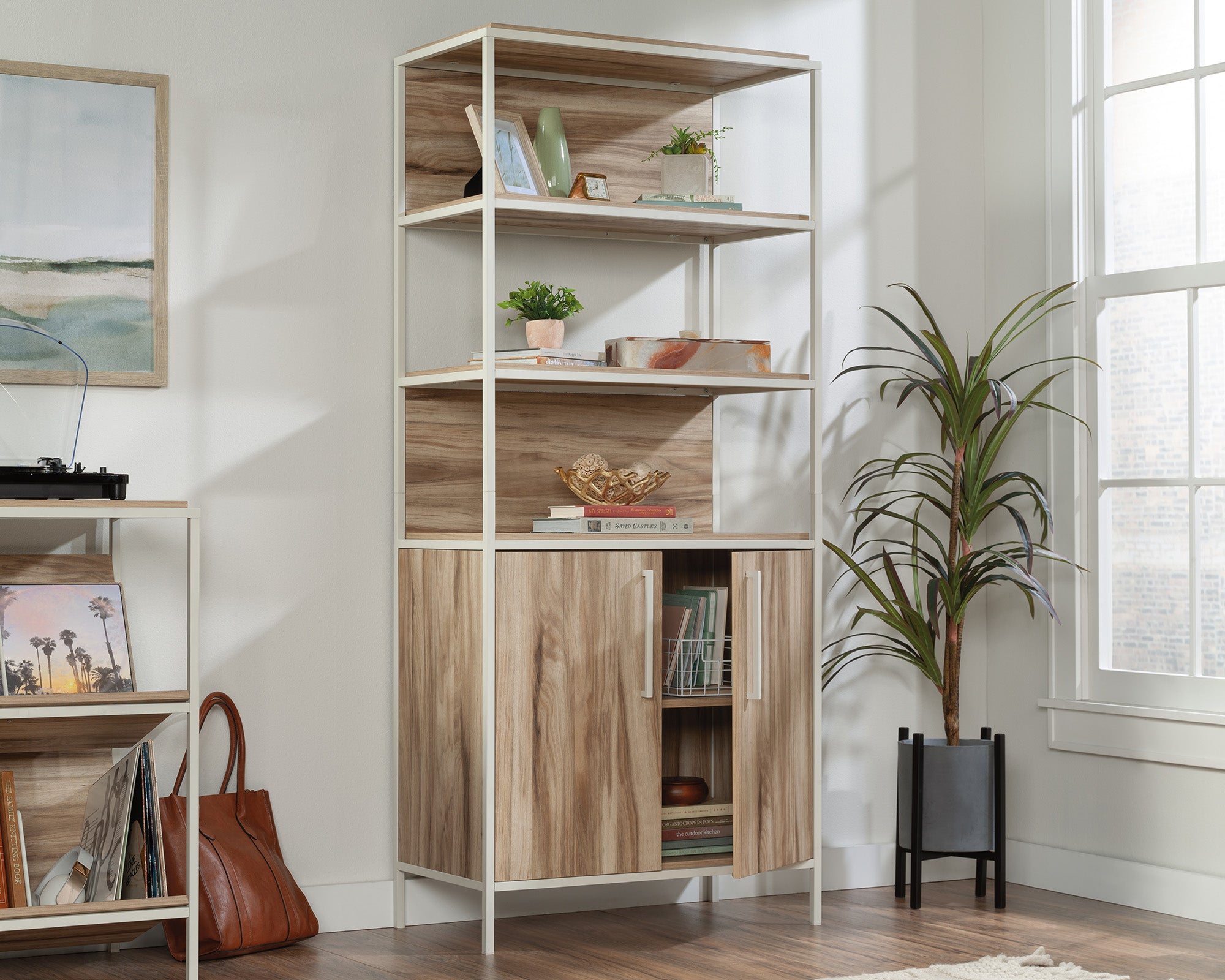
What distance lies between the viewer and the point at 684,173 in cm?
360

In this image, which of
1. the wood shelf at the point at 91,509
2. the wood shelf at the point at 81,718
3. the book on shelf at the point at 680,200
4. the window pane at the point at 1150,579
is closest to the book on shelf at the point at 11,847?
the wood shelf at the point at 81,718

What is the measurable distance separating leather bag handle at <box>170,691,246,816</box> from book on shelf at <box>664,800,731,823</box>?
100 cm

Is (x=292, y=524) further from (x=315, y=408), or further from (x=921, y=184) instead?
(x=921, y=184)

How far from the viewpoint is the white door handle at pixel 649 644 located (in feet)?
11.0

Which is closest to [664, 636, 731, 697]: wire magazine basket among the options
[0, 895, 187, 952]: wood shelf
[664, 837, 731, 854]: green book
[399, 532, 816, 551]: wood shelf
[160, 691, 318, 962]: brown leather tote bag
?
[399, 532, 816, 551]: wood shelf

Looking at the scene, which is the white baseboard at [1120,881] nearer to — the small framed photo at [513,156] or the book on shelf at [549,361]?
the book on shelf at [549,361]

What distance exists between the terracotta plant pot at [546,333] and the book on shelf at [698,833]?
1.19m

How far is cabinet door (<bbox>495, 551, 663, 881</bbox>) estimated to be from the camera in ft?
10.7

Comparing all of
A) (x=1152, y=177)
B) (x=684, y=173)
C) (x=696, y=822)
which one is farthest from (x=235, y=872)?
(x=1152, y=177)

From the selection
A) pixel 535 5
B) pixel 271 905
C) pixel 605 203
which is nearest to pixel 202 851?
pixel 271 905

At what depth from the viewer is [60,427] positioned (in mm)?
3275

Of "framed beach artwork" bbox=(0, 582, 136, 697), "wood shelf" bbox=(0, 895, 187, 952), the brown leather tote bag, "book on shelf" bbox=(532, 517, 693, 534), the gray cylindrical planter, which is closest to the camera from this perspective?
"wood shelf" bbox=(0, 895, 187, 952)

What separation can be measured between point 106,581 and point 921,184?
8.22 ft

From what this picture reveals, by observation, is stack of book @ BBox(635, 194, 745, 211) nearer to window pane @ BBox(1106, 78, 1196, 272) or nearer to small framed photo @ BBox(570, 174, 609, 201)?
small framed photo @ BBox(570, 174, 609, 201)
